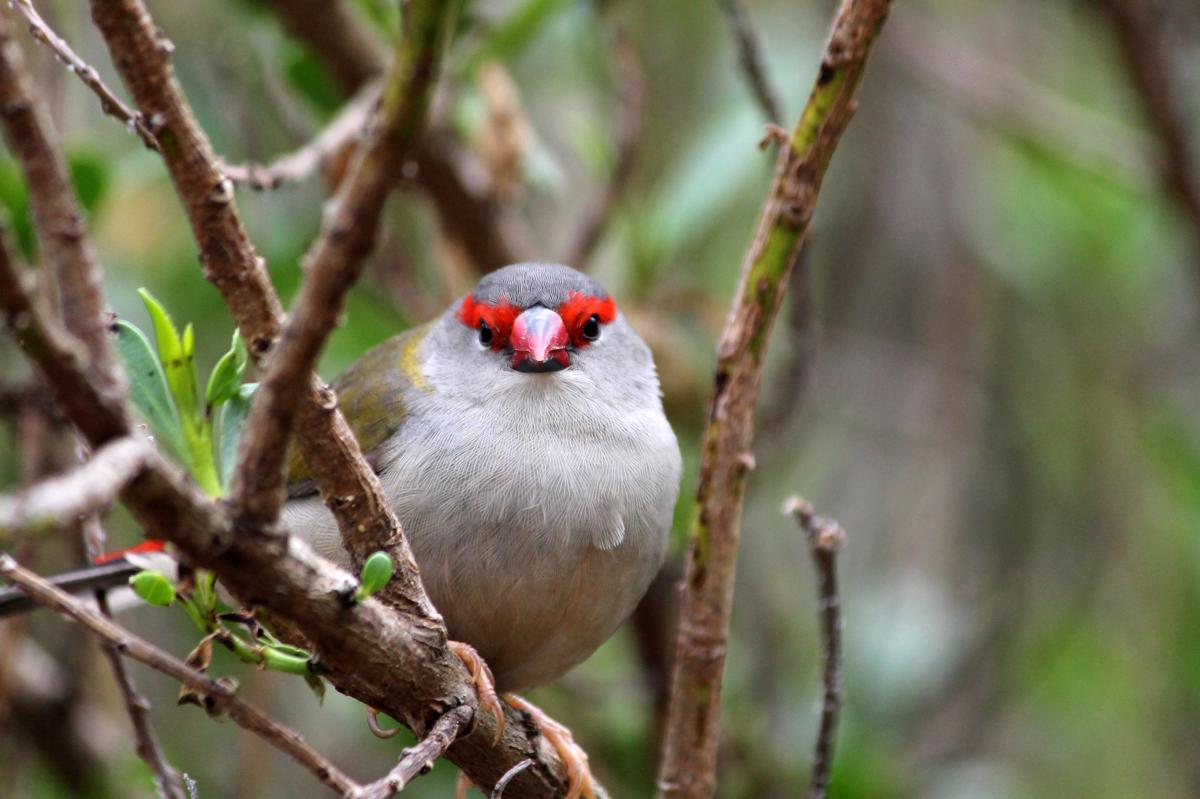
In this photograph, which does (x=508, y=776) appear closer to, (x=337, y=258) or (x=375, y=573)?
(x=375, y=573)

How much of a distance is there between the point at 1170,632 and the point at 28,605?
13.4 feet

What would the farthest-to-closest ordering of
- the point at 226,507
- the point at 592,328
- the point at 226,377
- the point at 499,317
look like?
the point at 592,328 → the point at 499,317 → the point at 226,377 → the point at 226,507

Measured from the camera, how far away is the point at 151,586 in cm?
171

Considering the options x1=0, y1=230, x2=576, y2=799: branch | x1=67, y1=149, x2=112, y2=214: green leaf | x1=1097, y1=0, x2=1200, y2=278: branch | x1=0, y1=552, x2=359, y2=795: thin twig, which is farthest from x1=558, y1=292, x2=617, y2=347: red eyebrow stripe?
x1=1097, y1=0, x2=1200, y2=278: branch

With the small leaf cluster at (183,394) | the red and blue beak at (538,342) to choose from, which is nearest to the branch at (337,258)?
the small leaf cluster at (183,394)

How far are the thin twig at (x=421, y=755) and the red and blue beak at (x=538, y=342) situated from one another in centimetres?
115

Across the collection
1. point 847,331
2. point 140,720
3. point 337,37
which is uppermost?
point 847,331

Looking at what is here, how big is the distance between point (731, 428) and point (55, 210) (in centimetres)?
163

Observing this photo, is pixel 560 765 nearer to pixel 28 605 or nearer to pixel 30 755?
pixel 28 605

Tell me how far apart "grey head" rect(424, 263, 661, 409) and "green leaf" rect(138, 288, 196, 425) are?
3.68ft

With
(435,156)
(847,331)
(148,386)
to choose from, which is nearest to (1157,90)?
(847,331)

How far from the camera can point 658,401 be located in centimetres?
337

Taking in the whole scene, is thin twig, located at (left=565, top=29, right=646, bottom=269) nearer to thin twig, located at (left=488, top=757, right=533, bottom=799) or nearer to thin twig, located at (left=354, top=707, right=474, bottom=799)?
thin twig, located at (left=488, top=757, right=533, bottom=799)

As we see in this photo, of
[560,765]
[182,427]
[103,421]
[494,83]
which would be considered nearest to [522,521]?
[560,765]
